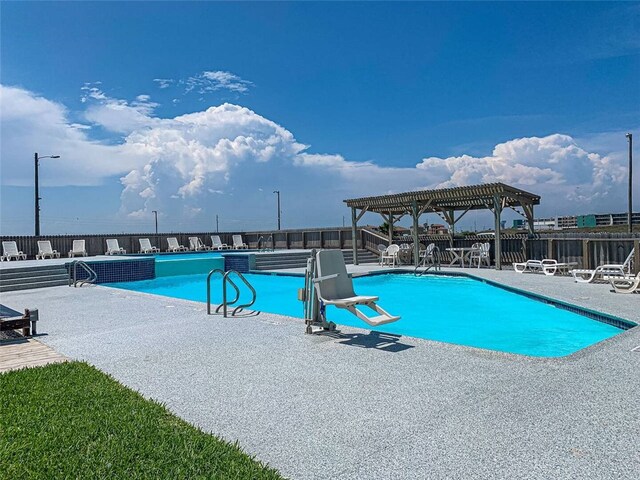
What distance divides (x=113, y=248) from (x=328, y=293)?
1838 centimetres

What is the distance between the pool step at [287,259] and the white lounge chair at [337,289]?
11.8 m

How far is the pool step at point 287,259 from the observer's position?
1700 cm

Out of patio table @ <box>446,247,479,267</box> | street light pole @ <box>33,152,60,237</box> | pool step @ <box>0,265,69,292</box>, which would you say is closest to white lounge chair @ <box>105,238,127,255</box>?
street light pole @ <box>33,152,60,237</box>

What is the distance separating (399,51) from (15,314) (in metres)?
14.8

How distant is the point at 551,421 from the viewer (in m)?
2.66

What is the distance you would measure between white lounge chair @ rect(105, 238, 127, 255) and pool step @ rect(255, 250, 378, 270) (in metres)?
7.80

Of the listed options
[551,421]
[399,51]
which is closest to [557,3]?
[399,51]

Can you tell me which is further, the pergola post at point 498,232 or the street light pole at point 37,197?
the street light pole at point 37,197

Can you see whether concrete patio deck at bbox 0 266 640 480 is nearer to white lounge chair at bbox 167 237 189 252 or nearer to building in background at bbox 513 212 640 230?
white lounge chair at bbox 167 237 189 252

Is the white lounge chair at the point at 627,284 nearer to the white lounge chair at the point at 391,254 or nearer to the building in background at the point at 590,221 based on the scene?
the white lounge chair at the point at 391,254

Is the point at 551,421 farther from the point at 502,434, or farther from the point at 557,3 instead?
the point at 557,3

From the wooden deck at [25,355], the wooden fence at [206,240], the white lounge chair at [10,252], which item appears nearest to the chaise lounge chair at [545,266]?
the wooden fence at [206,240]

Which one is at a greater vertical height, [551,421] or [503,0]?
[503,0]

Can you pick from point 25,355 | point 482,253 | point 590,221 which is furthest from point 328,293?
point 590,221
